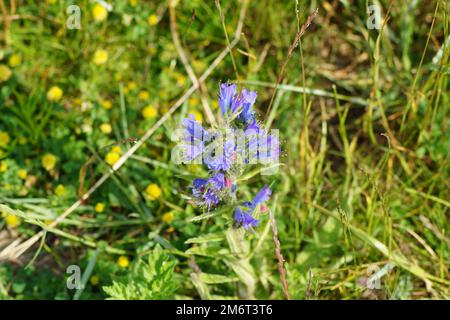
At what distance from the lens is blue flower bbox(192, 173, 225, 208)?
2123 mm

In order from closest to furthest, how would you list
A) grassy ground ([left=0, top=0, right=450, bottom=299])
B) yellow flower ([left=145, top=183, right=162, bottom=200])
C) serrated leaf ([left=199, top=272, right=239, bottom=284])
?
1. serrated leaf ([left=199, top=272, right=239, bottom=284])
2. grassy ground ([left=0, top=0, right=450, bottom=299])
3. yellow flower ([left=145, top=183, right=162, bottom=200])

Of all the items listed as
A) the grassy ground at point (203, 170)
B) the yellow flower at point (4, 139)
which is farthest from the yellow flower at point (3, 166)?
the yellow flower at point (4, 139)

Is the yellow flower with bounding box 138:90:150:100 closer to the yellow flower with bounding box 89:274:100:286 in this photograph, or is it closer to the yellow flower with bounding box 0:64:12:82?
the yellow flower with bounding box 0:64:12:82

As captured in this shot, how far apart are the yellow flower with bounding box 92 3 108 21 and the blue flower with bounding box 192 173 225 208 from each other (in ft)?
5.16

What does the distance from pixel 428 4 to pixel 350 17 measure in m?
0.46

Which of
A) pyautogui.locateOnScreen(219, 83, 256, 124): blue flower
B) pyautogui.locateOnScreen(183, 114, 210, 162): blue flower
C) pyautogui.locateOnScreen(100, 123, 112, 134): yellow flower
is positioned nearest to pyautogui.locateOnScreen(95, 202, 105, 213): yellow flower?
pyautogui.locateOnScreen(100, 123, 112, 134): yellow flower

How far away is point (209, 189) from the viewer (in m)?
2.18

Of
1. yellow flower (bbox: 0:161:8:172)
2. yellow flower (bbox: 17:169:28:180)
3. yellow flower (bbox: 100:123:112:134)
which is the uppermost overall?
yellow flower (bbox: 100:123:112:134)

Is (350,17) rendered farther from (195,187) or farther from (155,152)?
(195,187)

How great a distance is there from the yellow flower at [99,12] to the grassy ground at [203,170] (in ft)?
0.05

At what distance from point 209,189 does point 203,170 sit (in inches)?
29.5

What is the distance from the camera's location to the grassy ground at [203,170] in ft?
8.71

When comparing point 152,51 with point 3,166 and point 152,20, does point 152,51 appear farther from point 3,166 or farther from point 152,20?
point 3,166

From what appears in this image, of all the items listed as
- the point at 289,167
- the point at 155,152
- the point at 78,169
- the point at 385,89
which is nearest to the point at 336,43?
the point at 385,89
